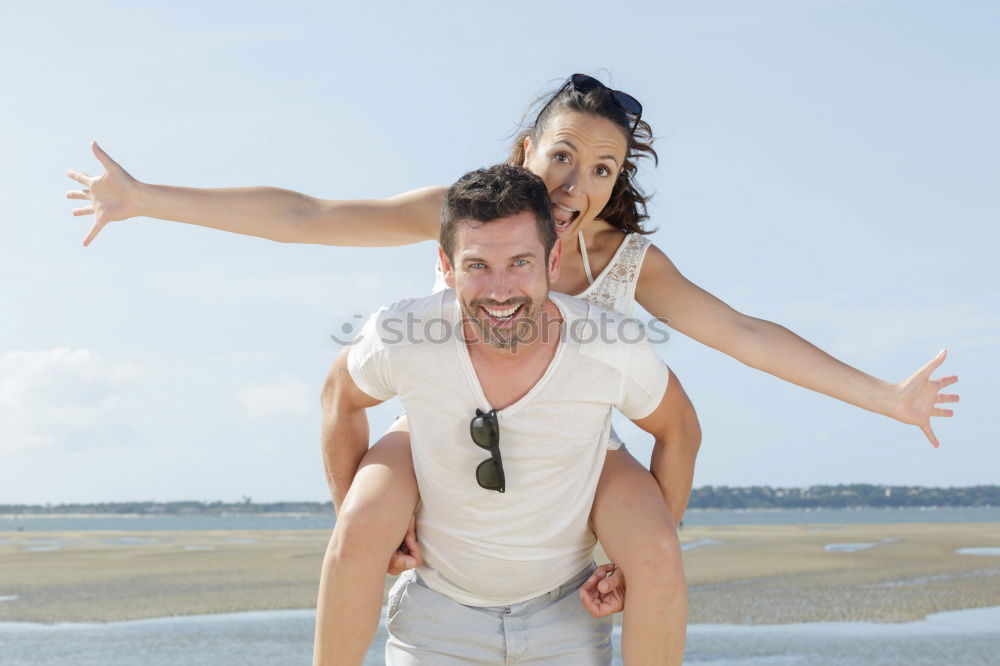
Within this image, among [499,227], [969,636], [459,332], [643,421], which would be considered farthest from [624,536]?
[969,636]

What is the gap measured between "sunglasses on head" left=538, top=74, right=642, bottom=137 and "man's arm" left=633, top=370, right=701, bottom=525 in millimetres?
1310

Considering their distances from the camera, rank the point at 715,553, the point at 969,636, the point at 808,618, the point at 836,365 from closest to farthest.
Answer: the point at 836,365 → the point at 969,636 → the point at 808,618 → the point at 715,553

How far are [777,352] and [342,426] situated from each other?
1.76 m

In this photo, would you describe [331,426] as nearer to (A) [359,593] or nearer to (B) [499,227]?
(A) [359,593]

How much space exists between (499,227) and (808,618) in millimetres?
14882

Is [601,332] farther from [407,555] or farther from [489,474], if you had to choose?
[407,555]

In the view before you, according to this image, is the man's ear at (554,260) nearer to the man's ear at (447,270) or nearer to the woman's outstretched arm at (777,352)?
the man's ear at (447,270)

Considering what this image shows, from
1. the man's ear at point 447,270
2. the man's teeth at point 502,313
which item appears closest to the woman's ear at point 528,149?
the man's ear at point 447,270

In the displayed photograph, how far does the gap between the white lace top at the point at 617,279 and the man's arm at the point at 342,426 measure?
0.64 m

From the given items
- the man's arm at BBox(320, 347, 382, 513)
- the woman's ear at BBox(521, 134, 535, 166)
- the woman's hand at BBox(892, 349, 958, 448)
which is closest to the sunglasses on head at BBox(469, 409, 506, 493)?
the man's arm at BBox(320, 347, 382, 513)

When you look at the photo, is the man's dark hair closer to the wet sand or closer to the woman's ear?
the woman's ear

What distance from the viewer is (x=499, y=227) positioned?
3.63m

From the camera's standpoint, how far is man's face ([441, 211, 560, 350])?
3.62 m

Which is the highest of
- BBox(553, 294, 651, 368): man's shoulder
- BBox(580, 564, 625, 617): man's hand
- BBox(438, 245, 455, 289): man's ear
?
BBox(438, 245, 455, 289): man's ear
